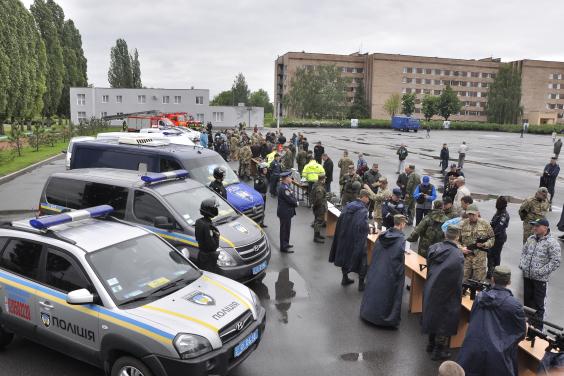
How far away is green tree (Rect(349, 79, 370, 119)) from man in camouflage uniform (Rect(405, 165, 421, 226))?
297 feet

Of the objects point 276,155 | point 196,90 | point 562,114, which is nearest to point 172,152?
point 276,155

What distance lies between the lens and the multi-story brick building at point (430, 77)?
10338 cm

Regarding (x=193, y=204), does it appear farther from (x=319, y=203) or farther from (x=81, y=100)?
(x=81, y=100)

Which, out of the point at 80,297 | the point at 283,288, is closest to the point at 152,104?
the point at 283,288

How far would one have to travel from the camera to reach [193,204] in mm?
8219

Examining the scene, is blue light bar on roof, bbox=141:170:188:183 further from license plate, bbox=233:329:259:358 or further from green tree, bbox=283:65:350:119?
green tree, bbox=283:65:350:119

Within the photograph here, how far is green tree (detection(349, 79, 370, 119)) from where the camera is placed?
103 metres

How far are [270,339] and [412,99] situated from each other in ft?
284

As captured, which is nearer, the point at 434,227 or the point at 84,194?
the point at 434,227

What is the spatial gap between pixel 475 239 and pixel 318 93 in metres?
82.3

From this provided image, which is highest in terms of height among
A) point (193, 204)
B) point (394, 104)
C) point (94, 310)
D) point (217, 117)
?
point (394, 104)

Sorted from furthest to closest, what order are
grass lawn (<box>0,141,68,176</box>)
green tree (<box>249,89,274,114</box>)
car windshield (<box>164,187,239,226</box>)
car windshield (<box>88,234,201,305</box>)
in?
green tree (<box>249,89,274,114</box>)
grass lawn (<box>0,141,68,176</box>)
car windshield (<box>164,187,239,226</box>)
car windshield (<box>88,234,201,305</box>)

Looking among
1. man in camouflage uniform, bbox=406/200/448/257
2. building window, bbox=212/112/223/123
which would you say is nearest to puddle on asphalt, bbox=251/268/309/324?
man in camouflage uniform, bbox=406/200/448/257

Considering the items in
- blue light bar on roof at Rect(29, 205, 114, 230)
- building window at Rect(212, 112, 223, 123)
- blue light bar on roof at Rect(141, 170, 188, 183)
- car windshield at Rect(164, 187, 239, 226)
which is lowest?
car windshield at Rect(164, 187, 239, 226)
